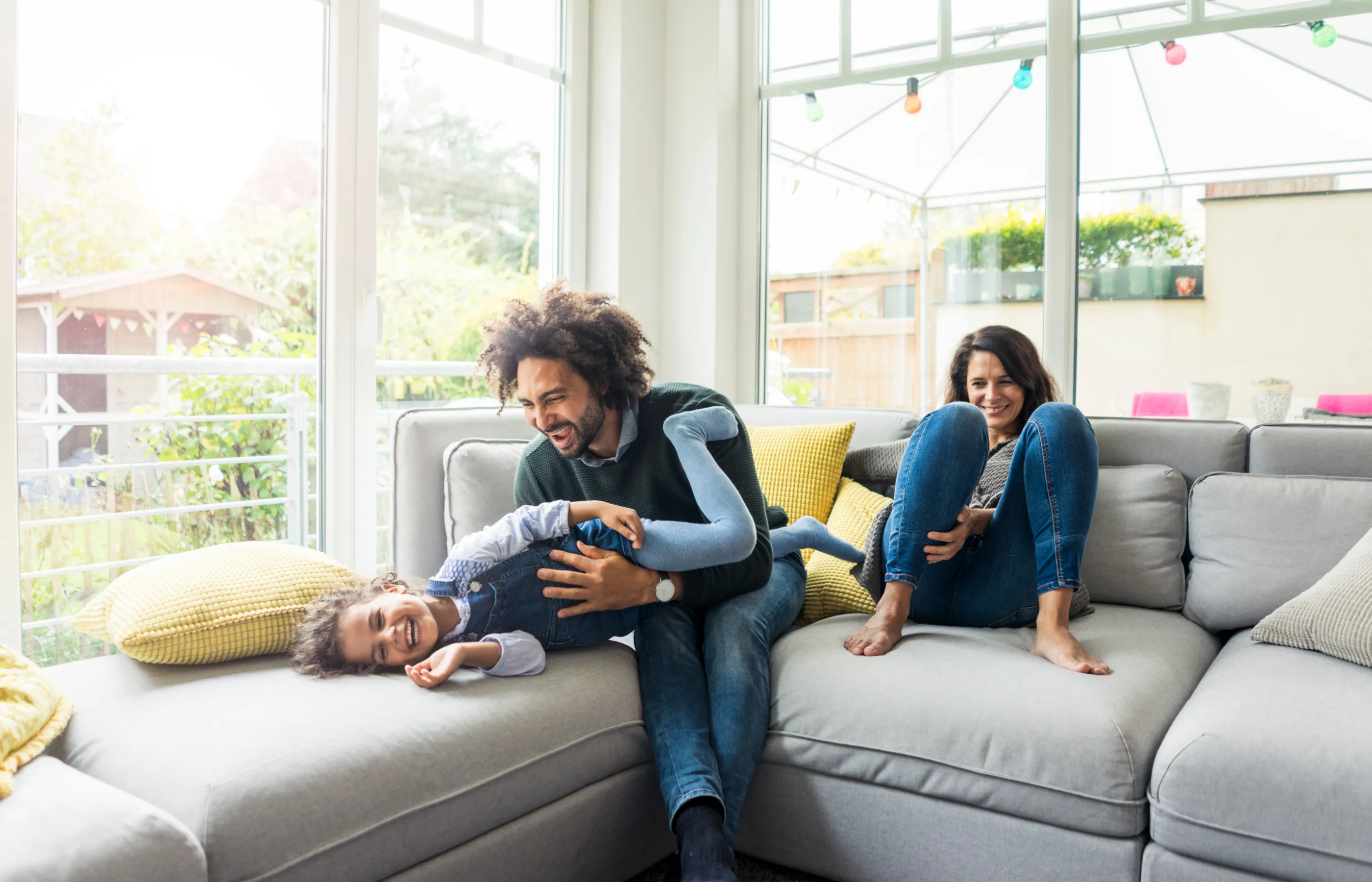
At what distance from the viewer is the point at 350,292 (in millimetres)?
2680

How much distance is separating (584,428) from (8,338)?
1.18m

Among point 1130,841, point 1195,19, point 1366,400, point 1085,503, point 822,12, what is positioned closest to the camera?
point 1130,841

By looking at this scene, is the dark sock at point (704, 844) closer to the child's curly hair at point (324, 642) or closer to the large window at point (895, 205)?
the child's curly hair at point (324, 642)

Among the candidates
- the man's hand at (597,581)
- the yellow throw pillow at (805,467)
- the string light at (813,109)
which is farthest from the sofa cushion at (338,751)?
the string light at (813,109)

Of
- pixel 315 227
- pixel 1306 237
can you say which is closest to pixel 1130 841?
pixel 1306 237

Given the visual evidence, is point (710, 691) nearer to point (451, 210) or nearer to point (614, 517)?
point (614, 517)

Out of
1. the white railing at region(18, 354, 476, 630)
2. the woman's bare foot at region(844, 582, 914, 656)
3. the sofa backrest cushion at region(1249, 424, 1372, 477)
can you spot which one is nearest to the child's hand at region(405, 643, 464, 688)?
the woman's bare foot at region(844, 582, 914, 656)

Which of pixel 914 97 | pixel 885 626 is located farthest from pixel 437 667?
pixel 914 97

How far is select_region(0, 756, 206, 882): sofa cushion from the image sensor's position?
3.32 ft

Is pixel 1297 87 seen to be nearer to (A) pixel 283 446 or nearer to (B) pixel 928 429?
(B) pixel 928 429

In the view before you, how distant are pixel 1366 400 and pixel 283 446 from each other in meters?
2.87

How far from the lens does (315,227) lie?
8.67 ft

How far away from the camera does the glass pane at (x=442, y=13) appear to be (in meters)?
2.84

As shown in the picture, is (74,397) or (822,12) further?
(822,12)
